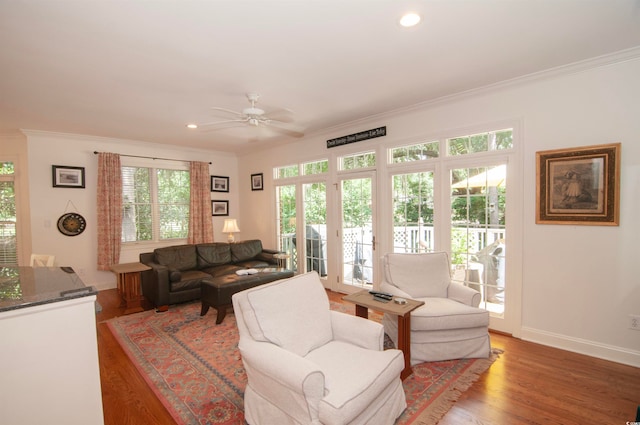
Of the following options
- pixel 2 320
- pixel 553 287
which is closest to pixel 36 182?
pixel 2 320

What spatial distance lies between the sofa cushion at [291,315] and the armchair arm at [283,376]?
99 mm

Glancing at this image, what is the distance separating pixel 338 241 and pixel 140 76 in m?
3.36

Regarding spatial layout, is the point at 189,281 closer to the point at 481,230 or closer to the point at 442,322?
the point at 442,322

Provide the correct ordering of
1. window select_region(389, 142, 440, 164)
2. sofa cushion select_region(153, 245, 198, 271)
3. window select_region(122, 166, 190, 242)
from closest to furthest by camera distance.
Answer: window select_region(389, 142, 440, 164)
sofa cushion select_region(153, 245, 198, 271)
window select_region(122, 166, 190, 242)

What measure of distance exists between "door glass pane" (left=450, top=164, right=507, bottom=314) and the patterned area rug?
874 millimetres

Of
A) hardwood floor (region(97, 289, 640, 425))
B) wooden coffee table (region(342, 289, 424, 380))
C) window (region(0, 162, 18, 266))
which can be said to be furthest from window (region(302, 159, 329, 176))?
window (region(0, 162, 18, 266))

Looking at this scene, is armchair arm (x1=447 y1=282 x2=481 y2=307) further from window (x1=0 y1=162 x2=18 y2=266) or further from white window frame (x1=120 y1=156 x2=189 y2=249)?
window (x1=0 y1=162 x2=18 y2=266)

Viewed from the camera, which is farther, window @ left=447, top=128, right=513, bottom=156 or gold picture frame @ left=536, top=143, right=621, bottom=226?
window @ left=447, top=128, right=513, bottom=156

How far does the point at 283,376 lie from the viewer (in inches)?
63.1

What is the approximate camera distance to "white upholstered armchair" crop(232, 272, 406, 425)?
1544 mm

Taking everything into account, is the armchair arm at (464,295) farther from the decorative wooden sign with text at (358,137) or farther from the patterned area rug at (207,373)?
the decorative wooden sign with text at (358,137)

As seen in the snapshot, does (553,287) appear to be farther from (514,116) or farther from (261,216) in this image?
(261,216)

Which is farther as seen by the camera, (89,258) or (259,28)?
(89,258)

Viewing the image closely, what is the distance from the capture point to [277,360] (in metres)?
1.68
